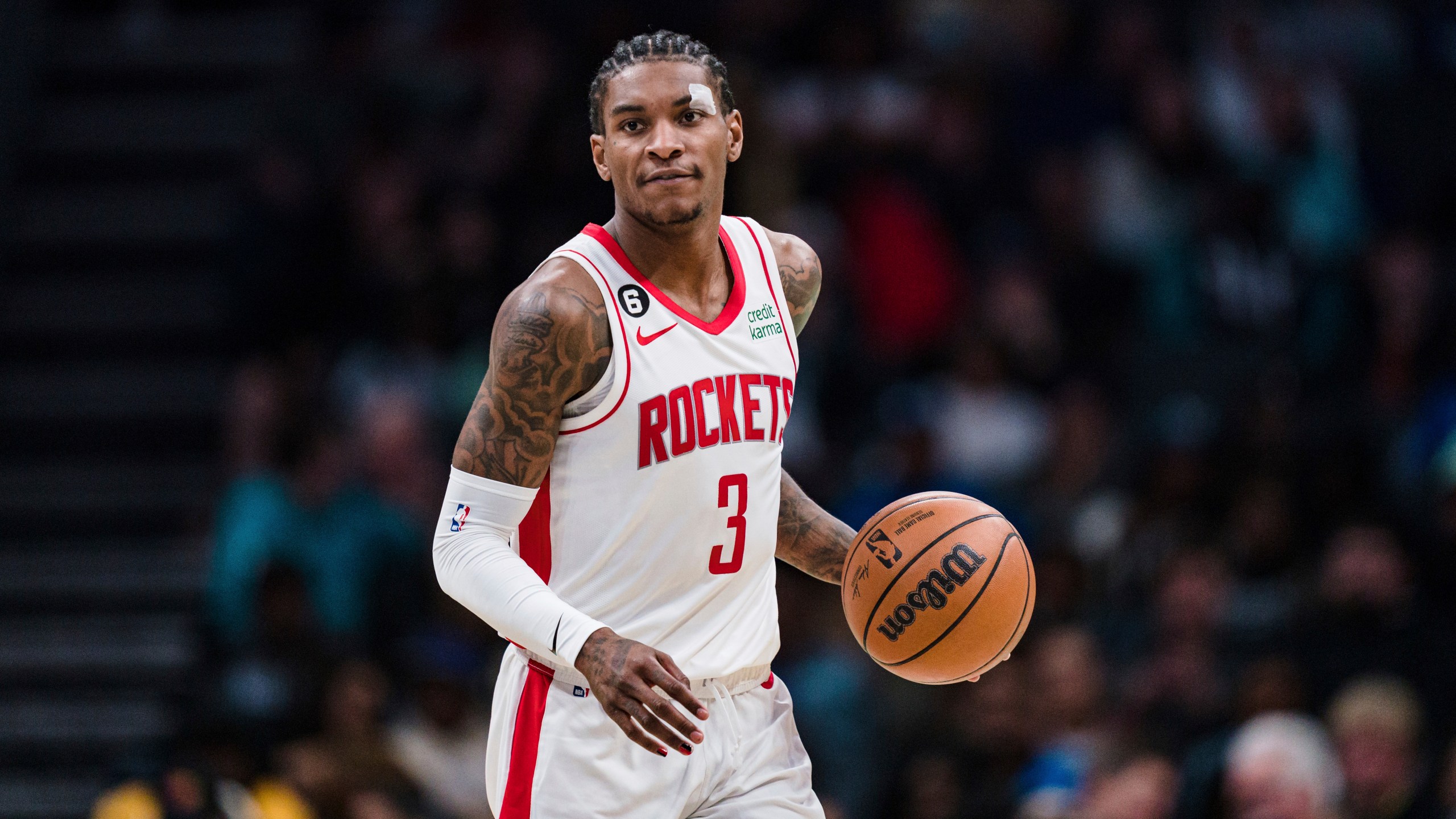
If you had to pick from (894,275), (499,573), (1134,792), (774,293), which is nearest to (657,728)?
(499,573)

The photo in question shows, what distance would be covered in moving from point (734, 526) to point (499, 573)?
1.98 ft

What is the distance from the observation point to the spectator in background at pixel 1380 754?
7539 mm

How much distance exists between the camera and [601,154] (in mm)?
4578

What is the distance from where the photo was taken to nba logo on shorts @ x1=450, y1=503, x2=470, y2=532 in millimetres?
4223

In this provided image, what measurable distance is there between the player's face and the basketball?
1.00m

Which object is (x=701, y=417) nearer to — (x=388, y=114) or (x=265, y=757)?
(x=265, y=757)

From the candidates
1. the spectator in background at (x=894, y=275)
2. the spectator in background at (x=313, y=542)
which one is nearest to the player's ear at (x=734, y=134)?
the spectator in background at (x=313, y=542)

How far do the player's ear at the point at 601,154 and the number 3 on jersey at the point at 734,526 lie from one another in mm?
830

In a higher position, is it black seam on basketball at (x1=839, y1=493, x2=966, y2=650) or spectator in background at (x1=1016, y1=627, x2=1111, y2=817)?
black seam on basketball at (x1=839, y1=493, x2=966, y2=650)

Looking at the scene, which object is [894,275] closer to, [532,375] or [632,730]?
[532,375]

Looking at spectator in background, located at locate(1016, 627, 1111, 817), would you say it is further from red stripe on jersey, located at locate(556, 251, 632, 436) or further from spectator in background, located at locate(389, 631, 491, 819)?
red stripe on jersey, located at locate(556, 251, 632, 436)

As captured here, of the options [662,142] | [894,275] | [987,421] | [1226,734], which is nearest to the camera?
[662,142]

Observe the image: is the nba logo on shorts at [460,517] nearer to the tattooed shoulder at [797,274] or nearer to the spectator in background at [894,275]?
the tattooed shoulder at [797,274]

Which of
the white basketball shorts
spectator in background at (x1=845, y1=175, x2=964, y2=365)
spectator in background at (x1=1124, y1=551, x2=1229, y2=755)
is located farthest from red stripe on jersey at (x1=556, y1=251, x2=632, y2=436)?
spectator in background at (x1=845, y1=175, x2=964, y2=365)
